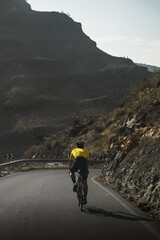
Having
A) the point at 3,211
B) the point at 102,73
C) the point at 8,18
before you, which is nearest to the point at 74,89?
the point at 102,73

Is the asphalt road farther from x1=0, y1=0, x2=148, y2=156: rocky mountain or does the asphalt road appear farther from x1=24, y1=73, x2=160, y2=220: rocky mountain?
x1=0, y1=0, x2=148, y2=156: rocky mountain

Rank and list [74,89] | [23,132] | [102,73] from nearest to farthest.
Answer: [23,132]
[74,89]
[102,73]

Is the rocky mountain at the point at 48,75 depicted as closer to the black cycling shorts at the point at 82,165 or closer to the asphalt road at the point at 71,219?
the asphalt road at the point at 71,219

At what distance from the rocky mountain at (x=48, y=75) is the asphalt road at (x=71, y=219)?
220ft

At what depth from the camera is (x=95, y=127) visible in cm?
4819

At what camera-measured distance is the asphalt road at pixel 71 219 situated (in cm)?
666

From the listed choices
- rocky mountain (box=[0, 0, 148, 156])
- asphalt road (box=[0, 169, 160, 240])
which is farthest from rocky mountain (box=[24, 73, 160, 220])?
rocky mountain (box=[0, 0, 148, 156])

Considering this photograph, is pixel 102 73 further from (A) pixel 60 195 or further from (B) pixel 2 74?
(A) pixel 60 195

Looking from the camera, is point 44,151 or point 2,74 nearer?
point 44,151

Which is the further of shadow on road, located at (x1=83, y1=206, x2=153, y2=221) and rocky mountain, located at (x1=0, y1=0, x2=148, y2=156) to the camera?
rocky mountain, located at (x1=0, y1=0, x2=148, y2=156)

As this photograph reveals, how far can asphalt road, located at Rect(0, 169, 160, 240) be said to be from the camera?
6664mm

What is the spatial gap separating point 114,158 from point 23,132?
75428 millimetres

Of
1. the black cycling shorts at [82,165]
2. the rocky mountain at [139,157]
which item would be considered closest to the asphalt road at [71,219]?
the rocky mountain at [139,157]

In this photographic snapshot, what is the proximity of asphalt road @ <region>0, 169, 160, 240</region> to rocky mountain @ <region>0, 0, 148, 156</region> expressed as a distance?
220 feet
